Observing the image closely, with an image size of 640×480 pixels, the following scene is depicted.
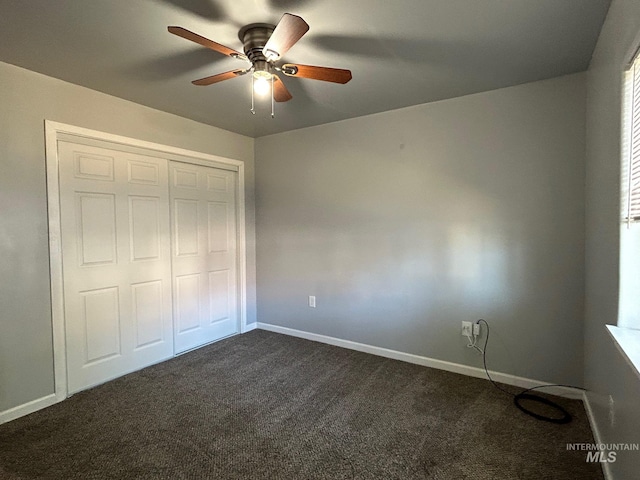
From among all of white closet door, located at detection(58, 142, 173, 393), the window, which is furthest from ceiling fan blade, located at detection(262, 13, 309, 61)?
white closet door, located at detection(58, 142, 173, 393)

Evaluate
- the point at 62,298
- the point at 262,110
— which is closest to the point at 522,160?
the point at 262,110

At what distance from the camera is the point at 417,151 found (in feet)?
9.81

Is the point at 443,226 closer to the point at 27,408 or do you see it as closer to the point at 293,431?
the point at 293,431

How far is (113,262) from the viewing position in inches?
110

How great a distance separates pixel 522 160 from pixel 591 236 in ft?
2.44

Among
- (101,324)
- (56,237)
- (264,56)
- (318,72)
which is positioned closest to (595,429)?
(318,72)

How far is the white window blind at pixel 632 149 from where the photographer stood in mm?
1392

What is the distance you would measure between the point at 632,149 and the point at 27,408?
386 centimetres

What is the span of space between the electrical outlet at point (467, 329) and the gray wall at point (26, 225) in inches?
128

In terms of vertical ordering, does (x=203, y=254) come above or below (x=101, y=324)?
above

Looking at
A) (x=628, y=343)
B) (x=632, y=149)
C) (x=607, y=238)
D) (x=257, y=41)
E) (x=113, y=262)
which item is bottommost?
(x=628, y=343)

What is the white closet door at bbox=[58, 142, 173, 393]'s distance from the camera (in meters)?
2.55

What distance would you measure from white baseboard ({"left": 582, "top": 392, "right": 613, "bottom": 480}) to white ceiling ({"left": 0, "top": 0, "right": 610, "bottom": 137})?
7.43 ft

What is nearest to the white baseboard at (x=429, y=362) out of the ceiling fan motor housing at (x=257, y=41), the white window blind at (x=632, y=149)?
the white window blind at (x=632, y=149)
